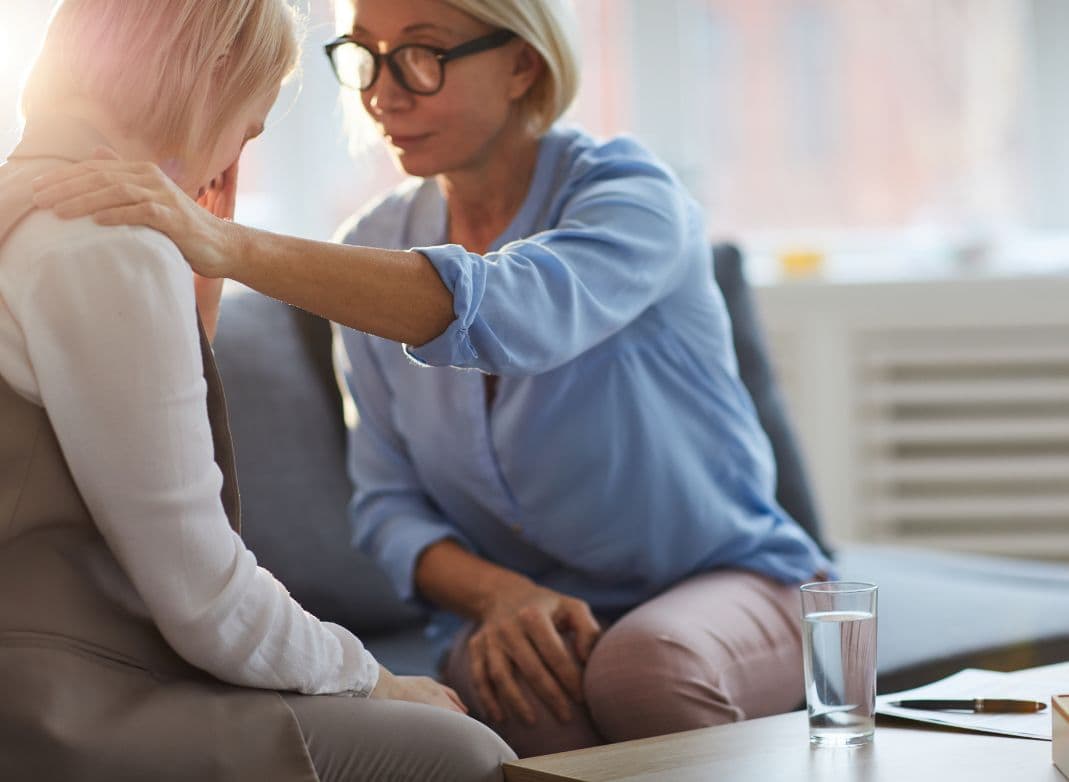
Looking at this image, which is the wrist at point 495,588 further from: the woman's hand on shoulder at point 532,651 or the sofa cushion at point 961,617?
the sofa cushion at point 961,617

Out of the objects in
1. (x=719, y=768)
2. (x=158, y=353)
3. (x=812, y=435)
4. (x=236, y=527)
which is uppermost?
(x=158, y=353)

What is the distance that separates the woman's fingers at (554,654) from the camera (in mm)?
1580

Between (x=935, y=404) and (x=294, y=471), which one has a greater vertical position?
(x=294, y=471)

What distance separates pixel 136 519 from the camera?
1065mm

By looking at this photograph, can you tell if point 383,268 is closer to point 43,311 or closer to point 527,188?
point 43,311

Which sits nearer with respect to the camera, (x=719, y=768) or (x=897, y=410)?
(x=719, y=768)

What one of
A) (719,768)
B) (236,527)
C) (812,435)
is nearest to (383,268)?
(236,527)

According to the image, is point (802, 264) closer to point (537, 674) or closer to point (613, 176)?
point (613, 176)

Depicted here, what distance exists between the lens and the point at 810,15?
3773mm

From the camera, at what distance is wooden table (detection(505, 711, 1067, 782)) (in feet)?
3.58

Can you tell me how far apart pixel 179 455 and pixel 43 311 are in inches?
5.3

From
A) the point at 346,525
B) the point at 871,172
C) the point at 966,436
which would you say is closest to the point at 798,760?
the point at 346,525

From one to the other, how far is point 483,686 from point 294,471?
2.03ft

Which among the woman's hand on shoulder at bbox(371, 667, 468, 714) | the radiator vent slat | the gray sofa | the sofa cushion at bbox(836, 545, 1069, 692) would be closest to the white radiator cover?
the radiator vent slat
